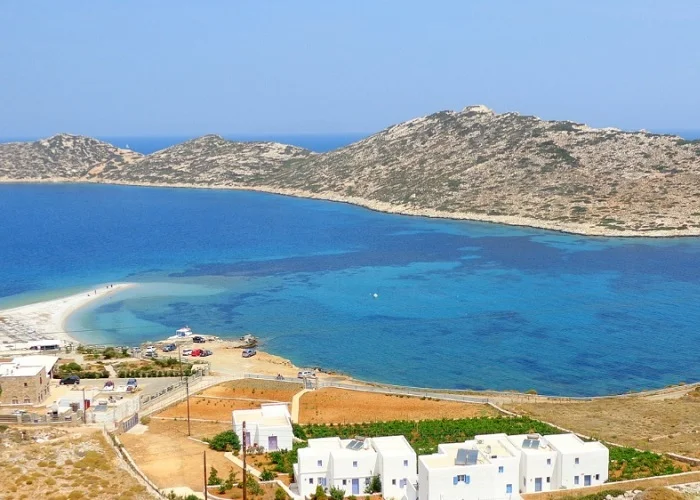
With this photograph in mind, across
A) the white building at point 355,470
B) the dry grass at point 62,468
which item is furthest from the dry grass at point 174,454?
the white building at point 355,470

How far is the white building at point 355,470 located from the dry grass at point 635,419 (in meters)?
12.9

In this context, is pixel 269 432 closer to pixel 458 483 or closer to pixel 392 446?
pixel 392 446

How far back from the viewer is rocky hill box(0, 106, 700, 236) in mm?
129875

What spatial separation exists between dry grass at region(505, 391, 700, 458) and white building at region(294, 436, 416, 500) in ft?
42.2

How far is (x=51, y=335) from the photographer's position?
6975 cm

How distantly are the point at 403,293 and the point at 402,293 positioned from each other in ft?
0.37

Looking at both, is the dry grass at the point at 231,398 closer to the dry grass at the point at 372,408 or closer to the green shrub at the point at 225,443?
the dry grass at the point at 372,408

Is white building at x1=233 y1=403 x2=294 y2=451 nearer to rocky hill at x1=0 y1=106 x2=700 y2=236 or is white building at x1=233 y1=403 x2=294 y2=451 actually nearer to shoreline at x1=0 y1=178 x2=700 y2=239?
shoreline at x1=0 y1=178 x2=700 y2=239

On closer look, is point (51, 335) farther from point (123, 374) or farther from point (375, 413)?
point (375, 413)

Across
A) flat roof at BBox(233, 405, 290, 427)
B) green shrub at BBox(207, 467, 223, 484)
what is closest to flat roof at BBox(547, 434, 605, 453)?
flat roof at BBox(233, 405, 290, 427)

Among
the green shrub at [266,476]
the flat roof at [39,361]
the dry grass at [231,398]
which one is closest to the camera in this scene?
the green shrub at [266,476]

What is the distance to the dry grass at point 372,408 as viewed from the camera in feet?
157

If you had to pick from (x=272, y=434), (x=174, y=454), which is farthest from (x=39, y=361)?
(x=272, y=434)

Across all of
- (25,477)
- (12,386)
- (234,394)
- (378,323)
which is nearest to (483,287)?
(378,323)
